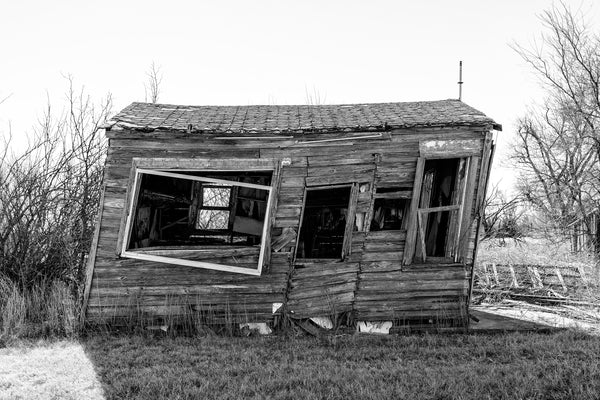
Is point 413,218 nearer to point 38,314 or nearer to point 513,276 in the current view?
point 513,276

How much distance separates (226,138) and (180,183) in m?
2.68

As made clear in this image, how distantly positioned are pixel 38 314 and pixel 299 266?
4.39m

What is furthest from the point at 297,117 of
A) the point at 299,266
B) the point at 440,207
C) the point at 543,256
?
the point at 543,256

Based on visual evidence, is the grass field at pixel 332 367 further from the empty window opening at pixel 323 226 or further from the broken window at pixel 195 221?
the empty window opening at pixel 323 226

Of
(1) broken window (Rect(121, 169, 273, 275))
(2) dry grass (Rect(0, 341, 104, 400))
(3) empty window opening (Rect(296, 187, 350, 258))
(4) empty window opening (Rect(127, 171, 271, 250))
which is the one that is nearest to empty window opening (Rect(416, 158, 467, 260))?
(3) empty window opening (Rect(296, 187, 350, 258))

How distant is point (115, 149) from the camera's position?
7648 millimetres

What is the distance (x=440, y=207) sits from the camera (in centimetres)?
796

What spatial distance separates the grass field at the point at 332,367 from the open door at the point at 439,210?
54.0 inches

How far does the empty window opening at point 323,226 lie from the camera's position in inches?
396

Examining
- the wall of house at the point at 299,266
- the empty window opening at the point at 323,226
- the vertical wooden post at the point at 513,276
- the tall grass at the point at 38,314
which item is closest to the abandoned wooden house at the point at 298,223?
the wall of house at the point at 299,266

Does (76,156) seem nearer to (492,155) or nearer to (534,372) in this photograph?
(492,155)

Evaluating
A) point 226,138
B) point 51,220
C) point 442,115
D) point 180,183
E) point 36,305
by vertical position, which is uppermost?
point 442,115

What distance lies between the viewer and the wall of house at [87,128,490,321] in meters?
7.68

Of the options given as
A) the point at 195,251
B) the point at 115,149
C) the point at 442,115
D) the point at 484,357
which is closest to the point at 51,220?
the point at 115,149
